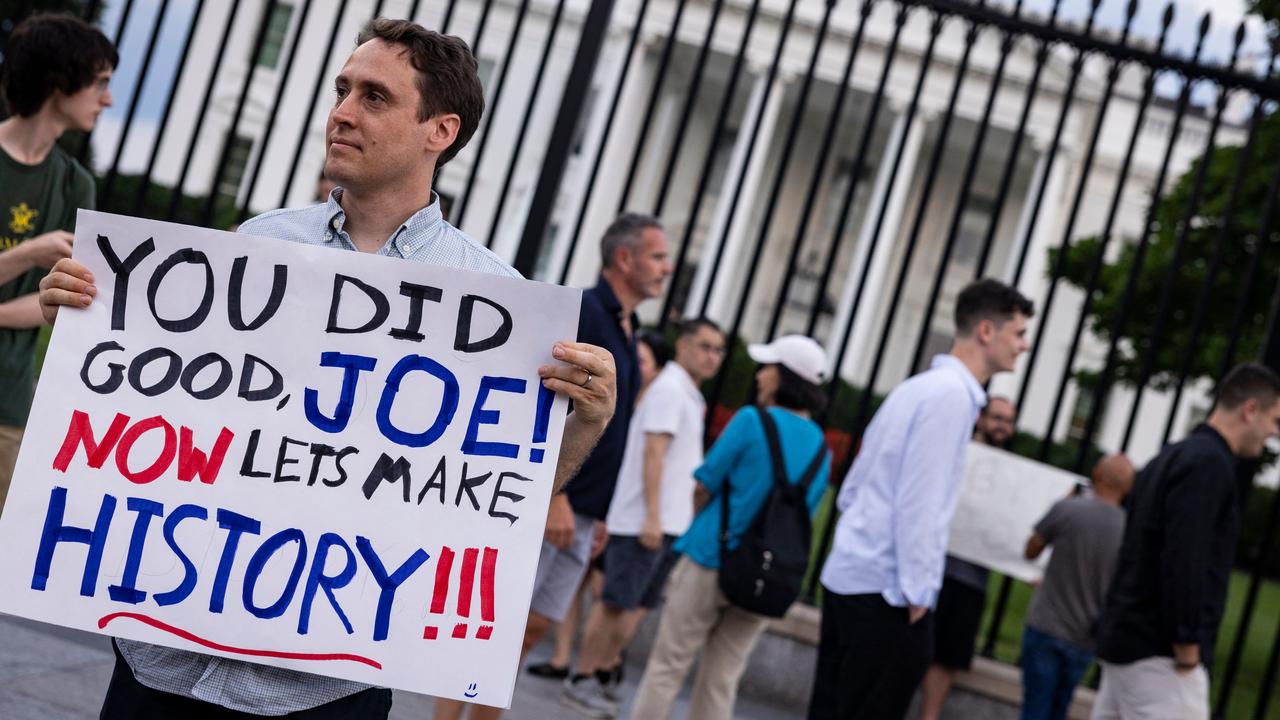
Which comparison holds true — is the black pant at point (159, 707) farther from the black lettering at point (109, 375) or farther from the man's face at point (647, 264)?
the man's face at point (647, 264)

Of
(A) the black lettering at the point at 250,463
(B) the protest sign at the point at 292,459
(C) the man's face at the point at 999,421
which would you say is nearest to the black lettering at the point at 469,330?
(B) the protest sign at the point at 292,459

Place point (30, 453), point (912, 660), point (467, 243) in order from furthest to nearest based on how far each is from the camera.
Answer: point (912, 660)
point (467, 243)
point (30, 453)

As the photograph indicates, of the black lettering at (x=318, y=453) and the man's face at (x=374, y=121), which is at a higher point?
the man's face at (x=374, y=121)

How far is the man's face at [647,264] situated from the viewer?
4.69 m

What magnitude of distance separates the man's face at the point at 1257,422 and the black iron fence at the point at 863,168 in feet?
4.03

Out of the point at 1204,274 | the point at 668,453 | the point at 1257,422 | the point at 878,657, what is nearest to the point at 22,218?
the point at 878,657

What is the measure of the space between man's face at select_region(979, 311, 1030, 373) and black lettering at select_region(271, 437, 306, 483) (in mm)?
Answer: 3025

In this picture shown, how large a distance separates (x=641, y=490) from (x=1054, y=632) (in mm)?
2067

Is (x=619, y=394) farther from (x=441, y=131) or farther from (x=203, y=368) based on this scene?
(x=203, y=368)

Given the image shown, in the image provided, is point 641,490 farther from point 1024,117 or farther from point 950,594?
point 1024,117

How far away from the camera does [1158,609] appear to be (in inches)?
182

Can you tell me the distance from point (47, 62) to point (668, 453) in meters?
3.68

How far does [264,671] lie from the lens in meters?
2.06

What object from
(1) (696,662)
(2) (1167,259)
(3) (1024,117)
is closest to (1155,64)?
(3) (1024,117)
